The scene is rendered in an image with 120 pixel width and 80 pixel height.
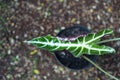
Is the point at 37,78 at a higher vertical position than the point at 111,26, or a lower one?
lower

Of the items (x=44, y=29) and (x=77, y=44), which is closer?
(x=77, y=44)

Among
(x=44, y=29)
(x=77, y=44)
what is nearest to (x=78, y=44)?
(x=77, y=44)

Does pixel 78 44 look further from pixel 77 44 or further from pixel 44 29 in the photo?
pixel 44 29

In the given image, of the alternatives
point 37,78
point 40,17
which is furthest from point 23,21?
point 37,78

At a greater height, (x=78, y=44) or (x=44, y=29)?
(x=78, y=44)

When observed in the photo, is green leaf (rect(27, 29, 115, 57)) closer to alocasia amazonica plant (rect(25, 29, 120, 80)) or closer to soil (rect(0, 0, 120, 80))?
alocasia amazonica plant (rect(25, 29, 120, 80))

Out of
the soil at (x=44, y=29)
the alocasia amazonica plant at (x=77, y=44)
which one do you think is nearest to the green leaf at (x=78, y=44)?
the alocasia amazonica plant at (x=77, y=44)

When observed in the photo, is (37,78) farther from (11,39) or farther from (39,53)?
(11,39)
